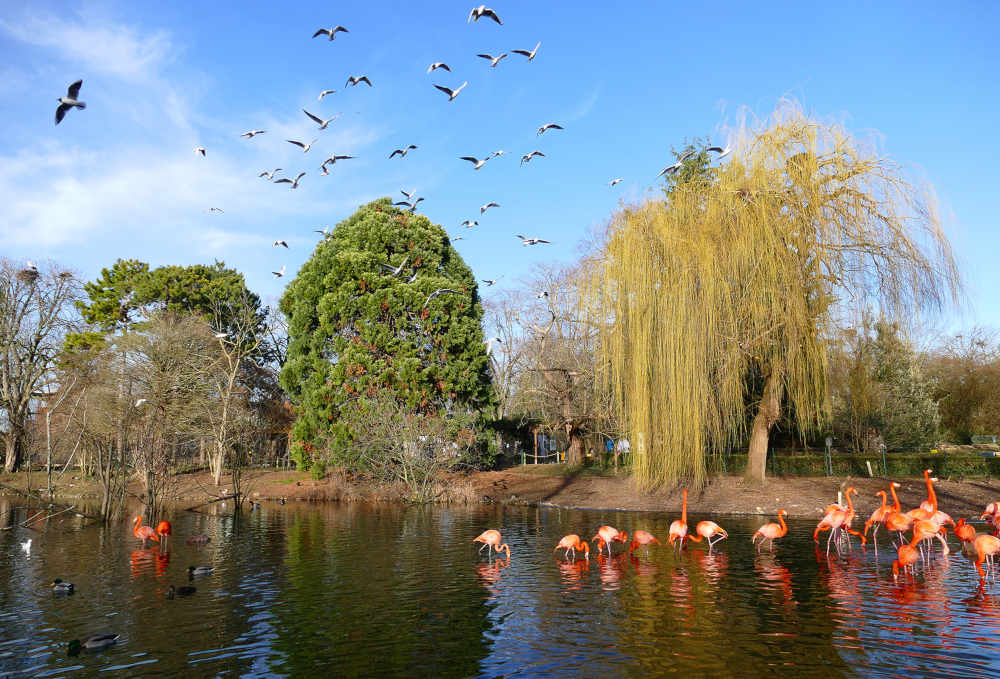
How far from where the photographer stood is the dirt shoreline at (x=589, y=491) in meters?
20.9

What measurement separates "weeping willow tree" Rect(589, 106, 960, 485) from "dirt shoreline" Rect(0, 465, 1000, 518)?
176cm

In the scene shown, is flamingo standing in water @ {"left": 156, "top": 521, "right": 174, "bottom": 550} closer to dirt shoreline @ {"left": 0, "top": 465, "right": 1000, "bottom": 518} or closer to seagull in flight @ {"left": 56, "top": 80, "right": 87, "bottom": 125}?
seagull in flight @ {"left": 56, "top": 80, "right": 87, "bottom": 125}

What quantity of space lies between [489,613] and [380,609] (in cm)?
158

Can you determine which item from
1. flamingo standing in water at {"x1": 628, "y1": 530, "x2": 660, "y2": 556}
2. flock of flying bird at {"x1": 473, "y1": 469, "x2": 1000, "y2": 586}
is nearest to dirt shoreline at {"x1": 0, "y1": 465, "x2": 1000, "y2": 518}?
flock of flying bird at {"x1": 473, "y1": 469, "x2": 1000, "y2": 586}

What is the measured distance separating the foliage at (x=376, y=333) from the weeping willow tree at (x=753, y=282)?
12.1 m

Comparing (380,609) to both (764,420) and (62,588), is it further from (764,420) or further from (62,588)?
(764,420)

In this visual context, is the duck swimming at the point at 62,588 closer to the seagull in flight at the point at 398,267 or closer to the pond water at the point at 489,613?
the pond water at the point at 489,613

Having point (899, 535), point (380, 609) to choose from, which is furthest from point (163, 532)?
point (899, 535)

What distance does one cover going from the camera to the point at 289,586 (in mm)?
11008

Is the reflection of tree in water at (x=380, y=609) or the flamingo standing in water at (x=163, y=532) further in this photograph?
the flamingo standing in water at (x=163, y=532)

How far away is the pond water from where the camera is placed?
701cm

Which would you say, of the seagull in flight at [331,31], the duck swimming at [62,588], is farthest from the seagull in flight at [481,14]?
the duck swimming at [62,588]

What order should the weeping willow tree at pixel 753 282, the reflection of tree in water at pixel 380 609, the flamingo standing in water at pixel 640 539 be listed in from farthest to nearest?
the weeping willow tree at pixel 753 282, the flamingo standing in water at pixel 640 539, the reflection of tree in water at pixel 380 609

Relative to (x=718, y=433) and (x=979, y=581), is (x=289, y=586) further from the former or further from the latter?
(x=718, y=433)
